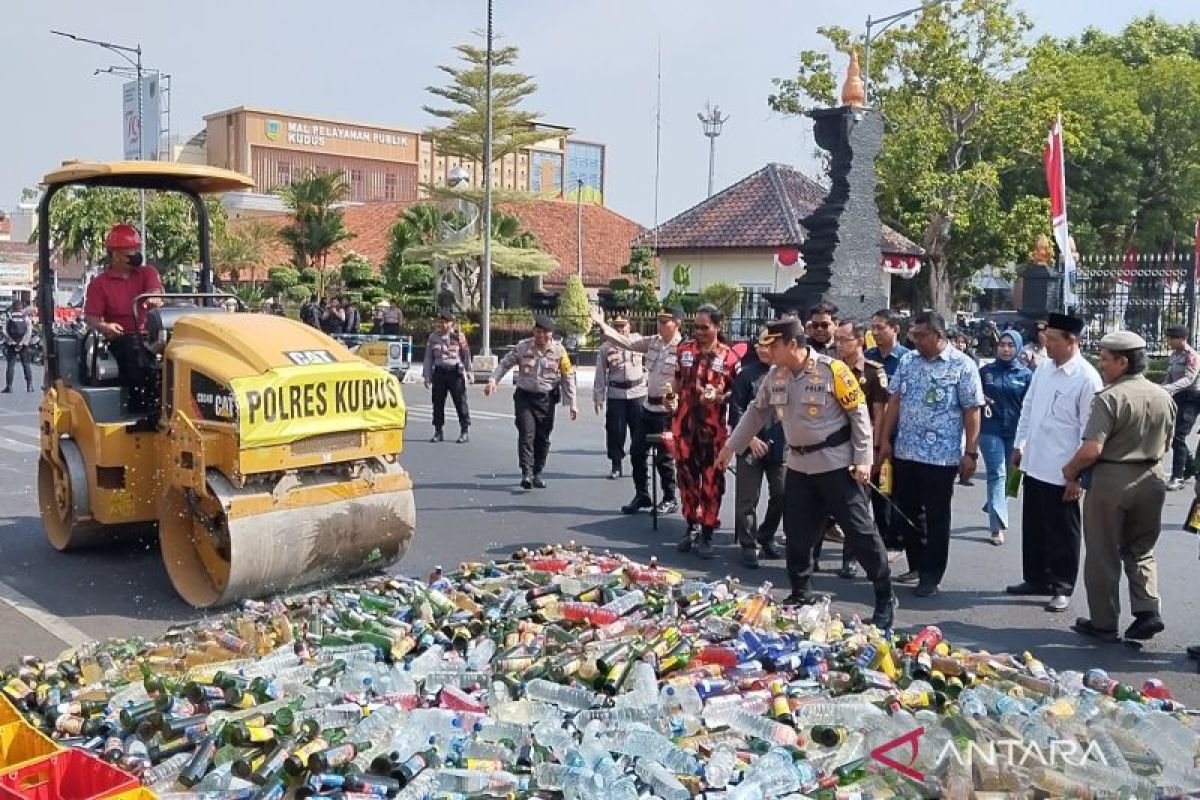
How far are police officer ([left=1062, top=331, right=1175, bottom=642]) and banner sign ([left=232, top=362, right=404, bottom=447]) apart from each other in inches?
162

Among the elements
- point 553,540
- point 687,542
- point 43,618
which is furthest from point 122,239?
point 687,542

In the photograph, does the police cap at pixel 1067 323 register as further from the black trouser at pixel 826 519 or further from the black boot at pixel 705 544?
the black boot at pixel 705 544

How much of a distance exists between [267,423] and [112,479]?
177 centimetres

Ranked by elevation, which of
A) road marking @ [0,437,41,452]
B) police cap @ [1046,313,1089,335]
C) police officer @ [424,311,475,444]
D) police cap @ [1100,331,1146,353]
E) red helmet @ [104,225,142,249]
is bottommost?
road marking @ [0,437,41,452]

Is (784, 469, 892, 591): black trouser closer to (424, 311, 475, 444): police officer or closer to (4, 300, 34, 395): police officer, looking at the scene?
(424, 311, 475, 444): police officer

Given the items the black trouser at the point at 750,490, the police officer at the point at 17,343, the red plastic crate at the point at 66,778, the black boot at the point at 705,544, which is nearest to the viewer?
the red plastic crate at the point at 66,778

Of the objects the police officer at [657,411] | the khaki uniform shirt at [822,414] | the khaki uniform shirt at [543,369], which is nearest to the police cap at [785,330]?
the khaki uniform shirt at [822,414]

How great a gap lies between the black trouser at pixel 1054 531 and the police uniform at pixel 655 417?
10.3ft

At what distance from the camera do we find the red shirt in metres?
7.98

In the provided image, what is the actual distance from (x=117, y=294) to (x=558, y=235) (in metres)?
38.3

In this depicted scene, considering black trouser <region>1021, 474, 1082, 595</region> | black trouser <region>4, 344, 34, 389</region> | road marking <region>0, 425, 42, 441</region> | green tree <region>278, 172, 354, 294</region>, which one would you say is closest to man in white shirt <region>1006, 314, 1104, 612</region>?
black trouser <region>1021, 474, 1082, 595</region>

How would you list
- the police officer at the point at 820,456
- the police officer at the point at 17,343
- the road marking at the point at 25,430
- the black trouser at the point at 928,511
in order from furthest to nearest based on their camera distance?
the police officer at the point at 17,343
the road marking at the point at 25,430
the black trouser at the point at 928,511
the police officer at the point at 820,456

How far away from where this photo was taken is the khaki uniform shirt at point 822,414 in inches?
257

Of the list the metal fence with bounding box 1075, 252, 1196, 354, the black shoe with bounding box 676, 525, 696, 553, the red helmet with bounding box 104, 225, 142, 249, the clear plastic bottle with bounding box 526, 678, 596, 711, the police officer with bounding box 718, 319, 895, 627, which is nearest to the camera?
the clear plastic bottle with bounding box 526, 678, 596, 711
